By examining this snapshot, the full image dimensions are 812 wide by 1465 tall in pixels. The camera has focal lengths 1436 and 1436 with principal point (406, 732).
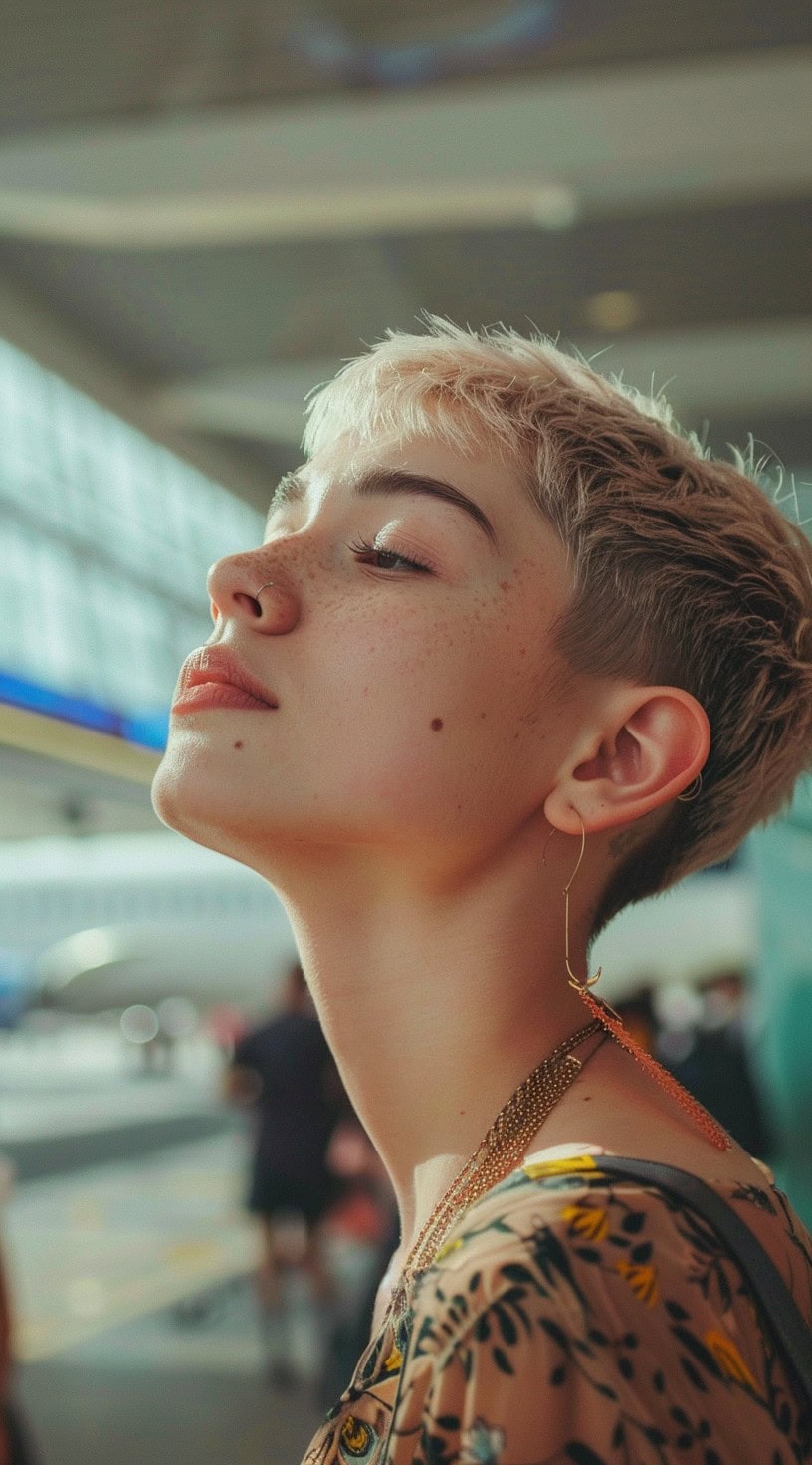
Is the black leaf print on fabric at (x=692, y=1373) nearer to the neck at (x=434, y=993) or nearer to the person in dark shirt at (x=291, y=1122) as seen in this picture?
the neck at (x=434, y=993)

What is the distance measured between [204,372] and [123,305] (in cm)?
192

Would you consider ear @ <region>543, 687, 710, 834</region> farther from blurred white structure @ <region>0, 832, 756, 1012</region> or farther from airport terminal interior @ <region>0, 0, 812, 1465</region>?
blurred white structure @ <region>0, 832, 756, 1012</region>

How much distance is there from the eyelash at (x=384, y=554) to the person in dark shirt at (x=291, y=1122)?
5920 millimetres

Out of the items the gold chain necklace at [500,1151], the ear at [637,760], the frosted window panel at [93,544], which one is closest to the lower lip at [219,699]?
the ear at [637,760]

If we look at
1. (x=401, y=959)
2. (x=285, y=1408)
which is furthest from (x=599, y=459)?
(x=285, y=1408)

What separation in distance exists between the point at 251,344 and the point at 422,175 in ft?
20.5

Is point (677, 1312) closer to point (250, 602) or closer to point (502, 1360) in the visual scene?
point (502, 1360)

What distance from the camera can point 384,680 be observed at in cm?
116

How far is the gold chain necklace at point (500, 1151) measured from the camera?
1116mm

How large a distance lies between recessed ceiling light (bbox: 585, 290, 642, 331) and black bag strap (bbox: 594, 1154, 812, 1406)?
14.7m

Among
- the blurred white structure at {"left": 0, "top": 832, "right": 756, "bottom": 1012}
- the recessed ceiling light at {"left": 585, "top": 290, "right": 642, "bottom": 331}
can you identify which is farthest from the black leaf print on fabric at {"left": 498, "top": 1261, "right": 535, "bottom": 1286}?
the blurred white structure at {"left": 0, "top": 832, "right": 756, "bottom": 1012}

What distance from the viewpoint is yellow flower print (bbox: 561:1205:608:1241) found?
0.84 m

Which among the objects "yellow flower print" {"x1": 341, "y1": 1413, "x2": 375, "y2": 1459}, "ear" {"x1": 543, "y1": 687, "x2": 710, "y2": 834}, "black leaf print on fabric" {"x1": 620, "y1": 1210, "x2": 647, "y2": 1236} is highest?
"ear" {"x1": 543, "y1": 687, "x2": 710, "y2": 834}

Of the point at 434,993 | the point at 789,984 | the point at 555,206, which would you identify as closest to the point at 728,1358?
the point at 434,993
